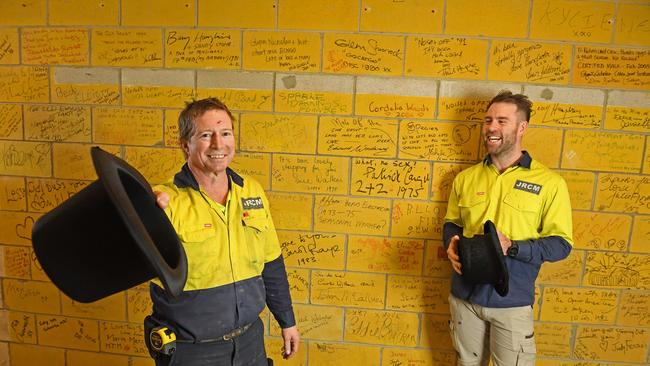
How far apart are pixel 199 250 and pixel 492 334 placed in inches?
56.5

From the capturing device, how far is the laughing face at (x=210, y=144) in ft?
4.95

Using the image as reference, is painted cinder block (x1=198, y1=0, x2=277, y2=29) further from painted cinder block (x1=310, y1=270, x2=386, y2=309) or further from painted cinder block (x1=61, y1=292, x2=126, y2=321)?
painted cinder block (x1=61, y1=292, x2=126, y2=321)

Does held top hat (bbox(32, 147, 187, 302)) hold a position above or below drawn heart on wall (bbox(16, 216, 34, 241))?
above

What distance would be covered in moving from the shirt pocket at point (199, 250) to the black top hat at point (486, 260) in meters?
1.07

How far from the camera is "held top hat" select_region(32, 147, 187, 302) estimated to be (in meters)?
1.13

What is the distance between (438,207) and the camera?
228 centimetres

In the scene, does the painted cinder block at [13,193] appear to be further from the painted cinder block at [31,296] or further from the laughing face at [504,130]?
the laughing face at [504,130]

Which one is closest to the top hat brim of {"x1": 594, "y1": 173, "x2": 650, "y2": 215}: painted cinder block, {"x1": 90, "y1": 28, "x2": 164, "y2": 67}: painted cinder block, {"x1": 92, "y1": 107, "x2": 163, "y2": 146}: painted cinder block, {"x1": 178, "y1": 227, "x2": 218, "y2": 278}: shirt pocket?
{"x1": 594, "y1": 173, "x2": 650, "y2": 215}: painted cinder block

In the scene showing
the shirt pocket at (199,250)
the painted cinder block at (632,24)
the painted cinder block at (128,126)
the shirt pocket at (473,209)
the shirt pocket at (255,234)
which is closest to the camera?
the shirt pocket at (199,250)

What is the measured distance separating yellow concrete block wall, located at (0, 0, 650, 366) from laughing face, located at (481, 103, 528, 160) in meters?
0.24

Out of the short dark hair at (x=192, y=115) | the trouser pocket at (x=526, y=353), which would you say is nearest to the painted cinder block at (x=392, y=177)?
the trouser pocket at (x=526, y=353)

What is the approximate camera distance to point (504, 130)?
1.94 m

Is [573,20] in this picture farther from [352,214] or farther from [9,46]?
[9,46]

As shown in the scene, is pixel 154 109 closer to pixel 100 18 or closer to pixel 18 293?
pixel 100 18
